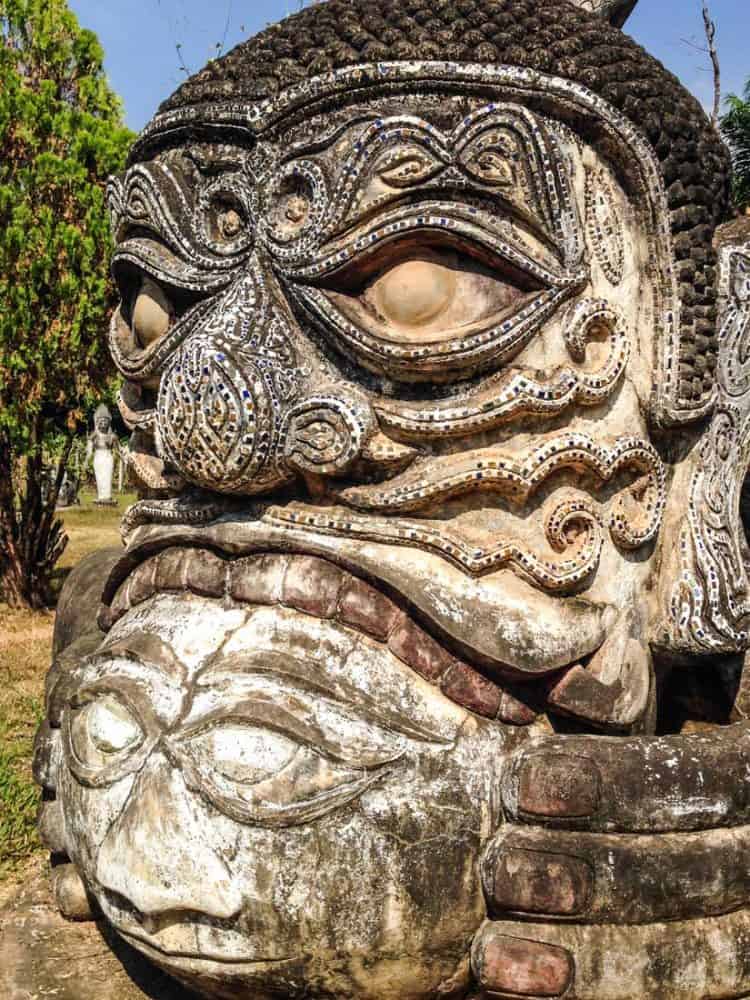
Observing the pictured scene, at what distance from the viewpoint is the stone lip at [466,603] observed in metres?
2.38

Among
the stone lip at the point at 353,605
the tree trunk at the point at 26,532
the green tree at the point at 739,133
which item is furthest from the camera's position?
the green tree at the point at 739,133

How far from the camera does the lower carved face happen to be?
220 cm

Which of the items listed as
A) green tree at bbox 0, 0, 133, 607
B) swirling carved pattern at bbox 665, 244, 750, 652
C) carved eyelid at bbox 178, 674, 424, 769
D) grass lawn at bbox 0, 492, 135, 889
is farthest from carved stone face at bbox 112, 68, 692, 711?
green tree at bbox 0, 0, 133, 607

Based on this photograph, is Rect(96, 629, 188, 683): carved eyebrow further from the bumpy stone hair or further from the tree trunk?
the tree trunk

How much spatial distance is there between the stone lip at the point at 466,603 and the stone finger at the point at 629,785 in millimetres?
214

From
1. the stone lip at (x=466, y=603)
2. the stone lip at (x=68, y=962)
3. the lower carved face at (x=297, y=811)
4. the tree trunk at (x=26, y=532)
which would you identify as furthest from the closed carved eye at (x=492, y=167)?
the tree trunk at (x=26, y=532)

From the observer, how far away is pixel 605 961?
2213 mm

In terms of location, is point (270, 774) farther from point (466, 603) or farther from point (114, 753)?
point (466, 603)

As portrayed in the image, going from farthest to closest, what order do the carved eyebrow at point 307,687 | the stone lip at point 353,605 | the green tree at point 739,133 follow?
the green tree at point 739,133 → the stone lip at point 353,605 → the carved eyebrow at point 307,687

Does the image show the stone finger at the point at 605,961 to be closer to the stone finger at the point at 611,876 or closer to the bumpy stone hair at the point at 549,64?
the stone finger at the point at 611,876

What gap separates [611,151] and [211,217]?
3.46ft

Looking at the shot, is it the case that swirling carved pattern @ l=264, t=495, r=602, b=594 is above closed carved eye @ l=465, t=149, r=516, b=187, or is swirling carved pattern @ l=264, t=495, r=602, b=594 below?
below

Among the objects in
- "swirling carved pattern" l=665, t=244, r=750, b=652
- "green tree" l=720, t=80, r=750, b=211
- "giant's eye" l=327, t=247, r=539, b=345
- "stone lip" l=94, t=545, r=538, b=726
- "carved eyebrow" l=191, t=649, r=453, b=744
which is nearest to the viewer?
"carved eyebrow" l=191, t=649, r=453, b=744

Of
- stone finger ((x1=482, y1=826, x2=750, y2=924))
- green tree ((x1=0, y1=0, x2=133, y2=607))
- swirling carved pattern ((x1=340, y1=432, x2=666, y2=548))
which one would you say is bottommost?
stone finger ((x1=482, y1=826, x2=750, y2=924))
